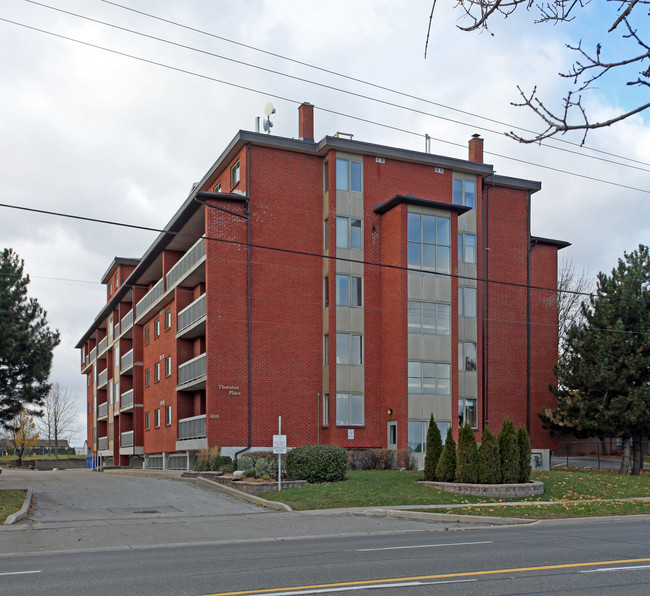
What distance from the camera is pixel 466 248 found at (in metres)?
Answer: 38.8

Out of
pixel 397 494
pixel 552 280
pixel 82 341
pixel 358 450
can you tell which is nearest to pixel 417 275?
pixel 358 450

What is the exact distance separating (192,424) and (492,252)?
17493 millimetres

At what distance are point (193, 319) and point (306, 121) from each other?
441 inches

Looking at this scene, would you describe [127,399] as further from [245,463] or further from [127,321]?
[245,463]

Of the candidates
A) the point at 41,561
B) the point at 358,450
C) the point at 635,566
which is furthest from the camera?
the point at 358,450

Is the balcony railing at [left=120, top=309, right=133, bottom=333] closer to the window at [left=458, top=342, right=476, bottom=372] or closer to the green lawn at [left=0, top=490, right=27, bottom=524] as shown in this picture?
the window at [left=458, top=342, right=476, bottom=372]

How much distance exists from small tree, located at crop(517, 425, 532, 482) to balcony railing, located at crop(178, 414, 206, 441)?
48.0 ft

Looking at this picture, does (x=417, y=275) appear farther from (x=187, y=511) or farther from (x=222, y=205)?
(x=187, y=511)

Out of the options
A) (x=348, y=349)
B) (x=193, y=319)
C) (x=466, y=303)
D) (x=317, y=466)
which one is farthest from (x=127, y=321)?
(x=317, y=466)

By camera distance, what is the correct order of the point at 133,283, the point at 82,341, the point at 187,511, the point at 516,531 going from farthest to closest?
1. the point at 82,341
2. the point at 133,283
3. the point at 187,511
4. the point at 516,531

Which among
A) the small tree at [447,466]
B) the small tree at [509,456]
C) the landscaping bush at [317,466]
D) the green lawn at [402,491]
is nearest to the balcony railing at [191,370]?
the landscaping bush at [317,466]

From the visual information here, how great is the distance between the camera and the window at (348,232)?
36094mm

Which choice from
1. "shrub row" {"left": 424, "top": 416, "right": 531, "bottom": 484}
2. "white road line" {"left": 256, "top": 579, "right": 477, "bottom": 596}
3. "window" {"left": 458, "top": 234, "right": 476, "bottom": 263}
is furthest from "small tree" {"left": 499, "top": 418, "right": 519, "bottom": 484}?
"window" {"left": 458, "top": 234, "right": 476, "bottom": 263}

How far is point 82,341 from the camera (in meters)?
78.6
